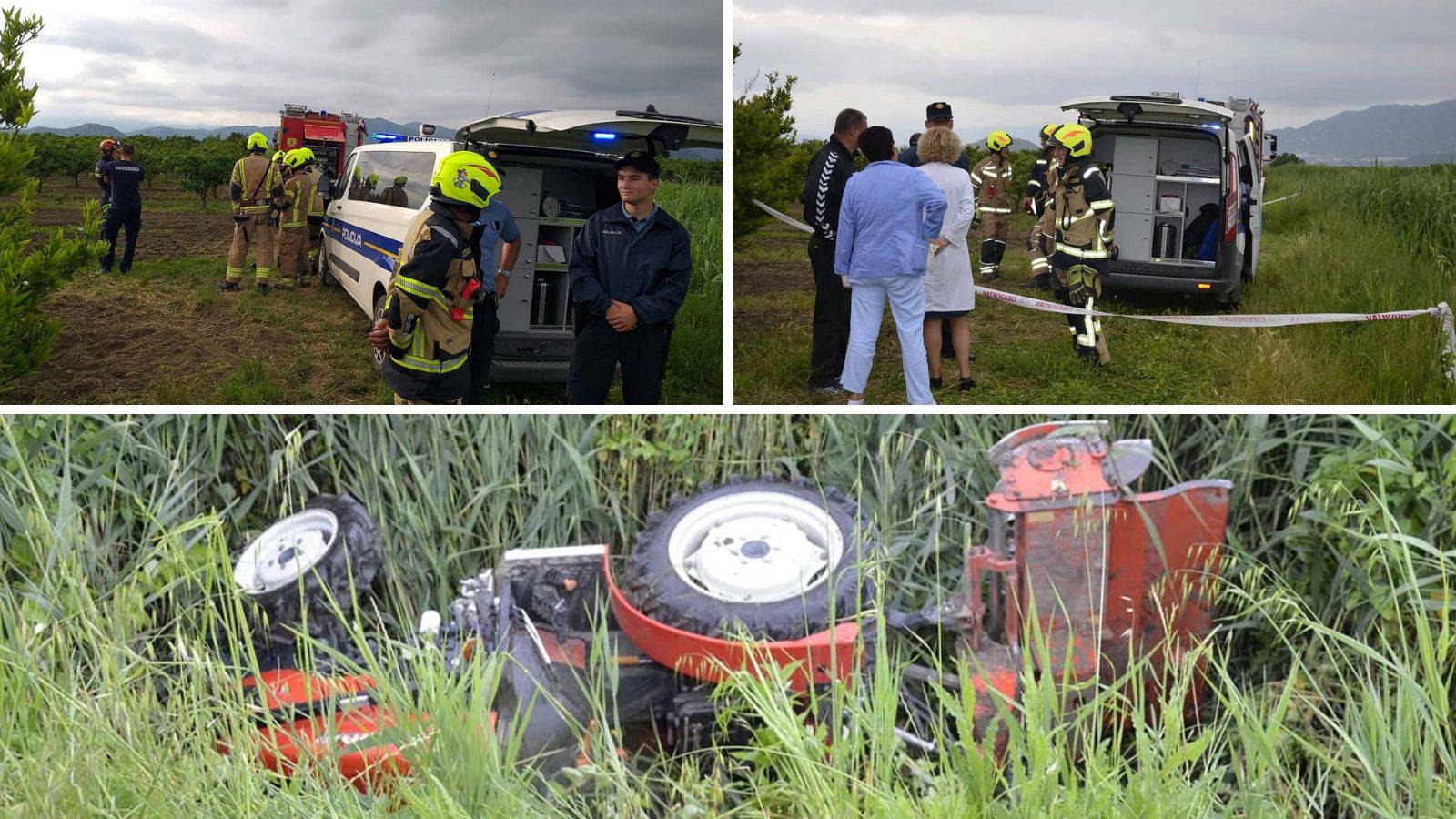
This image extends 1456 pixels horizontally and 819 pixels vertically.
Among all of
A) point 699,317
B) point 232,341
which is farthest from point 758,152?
point 232,341

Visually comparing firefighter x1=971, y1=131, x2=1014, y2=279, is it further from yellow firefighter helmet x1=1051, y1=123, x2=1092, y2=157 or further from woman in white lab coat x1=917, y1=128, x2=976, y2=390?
woman in white lab coat x1=917, y1=128, x2=976, y2=390

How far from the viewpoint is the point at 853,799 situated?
2.62m

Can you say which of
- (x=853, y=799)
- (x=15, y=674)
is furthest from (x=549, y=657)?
(x=15, y=674)

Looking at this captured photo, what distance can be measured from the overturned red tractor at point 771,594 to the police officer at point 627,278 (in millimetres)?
1265

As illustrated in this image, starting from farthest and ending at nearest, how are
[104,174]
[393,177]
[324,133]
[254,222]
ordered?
[324,133]
[254,222]
[104,174]
[393,177]

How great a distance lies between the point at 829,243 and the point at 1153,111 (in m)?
3.03

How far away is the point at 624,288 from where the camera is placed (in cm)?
477

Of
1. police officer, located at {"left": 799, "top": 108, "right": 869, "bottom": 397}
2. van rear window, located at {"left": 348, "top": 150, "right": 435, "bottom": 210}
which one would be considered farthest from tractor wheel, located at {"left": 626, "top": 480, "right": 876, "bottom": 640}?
van rear window, located at {"left": 348, "top": 150, "right": 435, "bottom": 210}

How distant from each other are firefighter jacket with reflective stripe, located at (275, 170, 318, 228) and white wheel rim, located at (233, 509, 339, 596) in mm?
6242

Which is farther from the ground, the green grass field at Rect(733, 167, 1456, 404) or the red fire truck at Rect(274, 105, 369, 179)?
the red fire truck at Rect(274, 105, 369, 179)

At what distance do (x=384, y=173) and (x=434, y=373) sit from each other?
11.6ft

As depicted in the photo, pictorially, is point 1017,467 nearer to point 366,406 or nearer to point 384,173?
point 366,406

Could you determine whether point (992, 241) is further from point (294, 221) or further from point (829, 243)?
point (294, 221)

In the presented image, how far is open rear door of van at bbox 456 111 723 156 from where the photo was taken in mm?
4250
